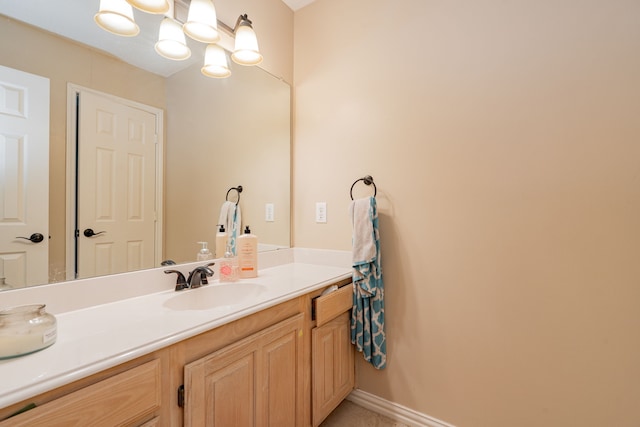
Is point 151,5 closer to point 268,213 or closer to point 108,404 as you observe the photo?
point 268,213

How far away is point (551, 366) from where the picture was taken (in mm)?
1199

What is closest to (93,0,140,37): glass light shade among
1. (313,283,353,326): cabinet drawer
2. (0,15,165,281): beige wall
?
(0,15,165,281): beige wall

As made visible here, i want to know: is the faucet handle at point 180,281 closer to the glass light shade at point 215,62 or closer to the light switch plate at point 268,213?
the light switch plate at point 268,213

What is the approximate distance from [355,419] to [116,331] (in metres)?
1.35

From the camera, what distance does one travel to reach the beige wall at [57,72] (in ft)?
2.91

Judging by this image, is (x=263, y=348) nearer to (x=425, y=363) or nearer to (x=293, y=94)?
(x=425, y=363)

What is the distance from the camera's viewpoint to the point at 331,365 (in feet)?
4.66

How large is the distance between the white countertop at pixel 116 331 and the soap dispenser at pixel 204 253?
15cm

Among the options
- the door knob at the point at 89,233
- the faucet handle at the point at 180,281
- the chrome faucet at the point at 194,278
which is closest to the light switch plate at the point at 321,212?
the chrome faucet at the point at 194,278

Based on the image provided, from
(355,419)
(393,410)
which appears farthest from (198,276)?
(393,410)

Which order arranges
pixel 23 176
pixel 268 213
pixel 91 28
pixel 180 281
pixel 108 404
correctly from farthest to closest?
pixel 268 213
pixel 180 281
pixel 91 28
pixel 23 176
pixel 108 404

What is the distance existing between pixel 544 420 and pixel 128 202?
1977mm

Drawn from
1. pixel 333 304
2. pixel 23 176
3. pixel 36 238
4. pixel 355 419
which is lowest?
pixel 355 419

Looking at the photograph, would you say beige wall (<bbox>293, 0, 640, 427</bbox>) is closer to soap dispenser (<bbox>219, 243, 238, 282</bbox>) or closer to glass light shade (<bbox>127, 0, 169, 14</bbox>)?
soap dispenser (<bbox>219, 243, 238, 282</bbox>)
